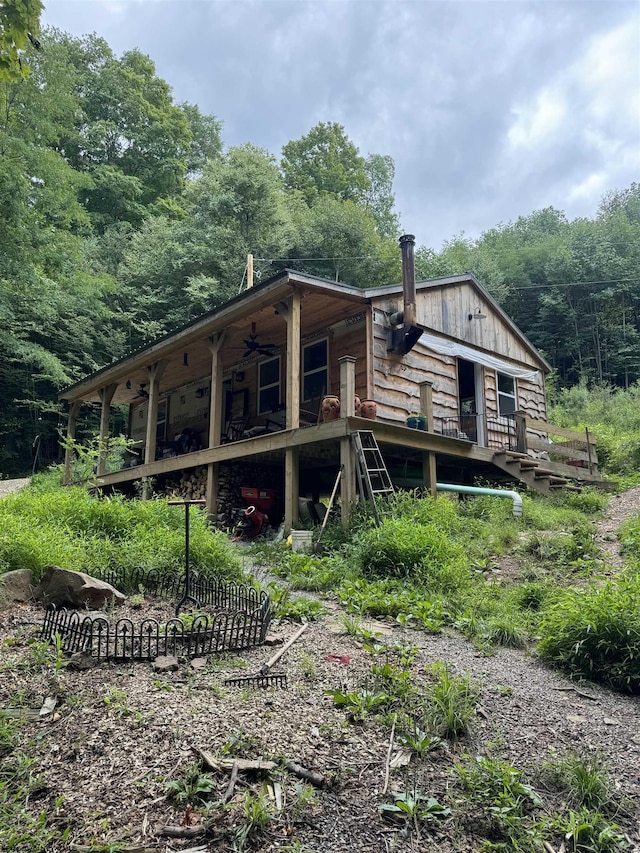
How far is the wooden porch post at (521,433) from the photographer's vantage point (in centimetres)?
1218

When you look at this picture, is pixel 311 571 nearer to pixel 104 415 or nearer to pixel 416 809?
pixel 416 809

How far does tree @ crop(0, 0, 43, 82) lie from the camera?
11.5 ft

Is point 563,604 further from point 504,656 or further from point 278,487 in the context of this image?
point 278,487

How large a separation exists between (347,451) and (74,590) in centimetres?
441

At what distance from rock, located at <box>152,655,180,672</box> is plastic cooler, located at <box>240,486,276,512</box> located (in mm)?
7050

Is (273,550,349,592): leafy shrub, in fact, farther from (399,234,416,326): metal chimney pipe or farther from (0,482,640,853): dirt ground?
(399,234,416,326): metal chimney pipe

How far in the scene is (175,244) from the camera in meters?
23.5

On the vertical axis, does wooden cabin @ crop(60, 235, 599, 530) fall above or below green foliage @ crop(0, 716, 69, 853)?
above

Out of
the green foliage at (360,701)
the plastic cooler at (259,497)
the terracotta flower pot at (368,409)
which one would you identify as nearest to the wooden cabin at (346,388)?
the terracotta flower pot at (368,409)

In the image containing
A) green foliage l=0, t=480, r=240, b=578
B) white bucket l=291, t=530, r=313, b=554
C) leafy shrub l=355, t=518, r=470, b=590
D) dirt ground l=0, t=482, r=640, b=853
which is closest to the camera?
dirt ground l=0, t=482, r=640, b=853

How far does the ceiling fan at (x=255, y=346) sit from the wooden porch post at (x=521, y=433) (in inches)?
216

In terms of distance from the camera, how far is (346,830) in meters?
2.55

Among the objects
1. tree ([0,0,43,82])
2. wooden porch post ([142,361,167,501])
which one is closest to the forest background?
tree ([0,0,43,82])

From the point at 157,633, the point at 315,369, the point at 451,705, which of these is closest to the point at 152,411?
the point at 315,369
